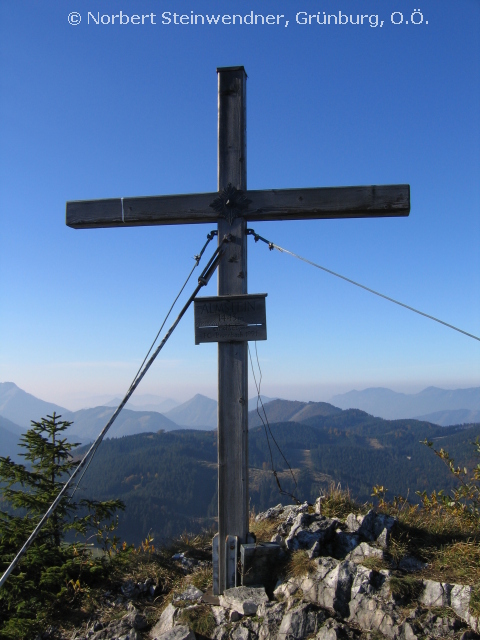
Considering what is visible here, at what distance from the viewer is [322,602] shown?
14.2 feet

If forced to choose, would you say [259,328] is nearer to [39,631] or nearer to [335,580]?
[335,580]

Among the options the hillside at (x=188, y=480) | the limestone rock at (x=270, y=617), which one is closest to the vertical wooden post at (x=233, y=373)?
the limestone rock at (x=270, y=617)

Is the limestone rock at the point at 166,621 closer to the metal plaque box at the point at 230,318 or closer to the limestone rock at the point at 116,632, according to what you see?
the limestone rock at the point at 116,632

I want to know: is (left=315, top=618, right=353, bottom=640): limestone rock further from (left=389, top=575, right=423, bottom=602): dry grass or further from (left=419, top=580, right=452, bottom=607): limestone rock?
(left=419, top=580, right=452, bottom=607): limestone rock

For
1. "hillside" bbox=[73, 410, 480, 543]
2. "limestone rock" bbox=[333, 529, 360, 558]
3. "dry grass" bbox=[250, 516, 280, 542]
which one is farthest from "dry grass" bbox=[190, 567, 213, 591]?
"hillside" bbox=[73, 410, 480, 543]

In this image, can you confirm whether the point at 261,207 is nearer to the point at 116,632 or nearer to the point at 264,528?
the point at 264,528

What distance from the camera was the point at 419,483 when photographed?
16412 cm

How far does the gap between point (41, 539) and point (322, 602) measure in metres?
3.61

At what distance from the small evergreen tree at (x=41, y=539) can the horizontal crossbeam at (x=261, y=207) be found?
2.90 m

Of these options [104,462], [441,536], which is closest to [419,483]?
[104,462]

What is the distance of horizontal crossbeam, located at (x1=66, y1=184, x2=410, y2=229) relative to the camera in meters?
5.34

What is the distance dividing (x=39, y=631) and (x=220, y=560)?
1855 millimetres

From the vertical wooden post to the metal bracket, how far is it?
2.4 inches

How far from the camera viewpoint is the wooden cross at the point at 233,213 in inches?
204
